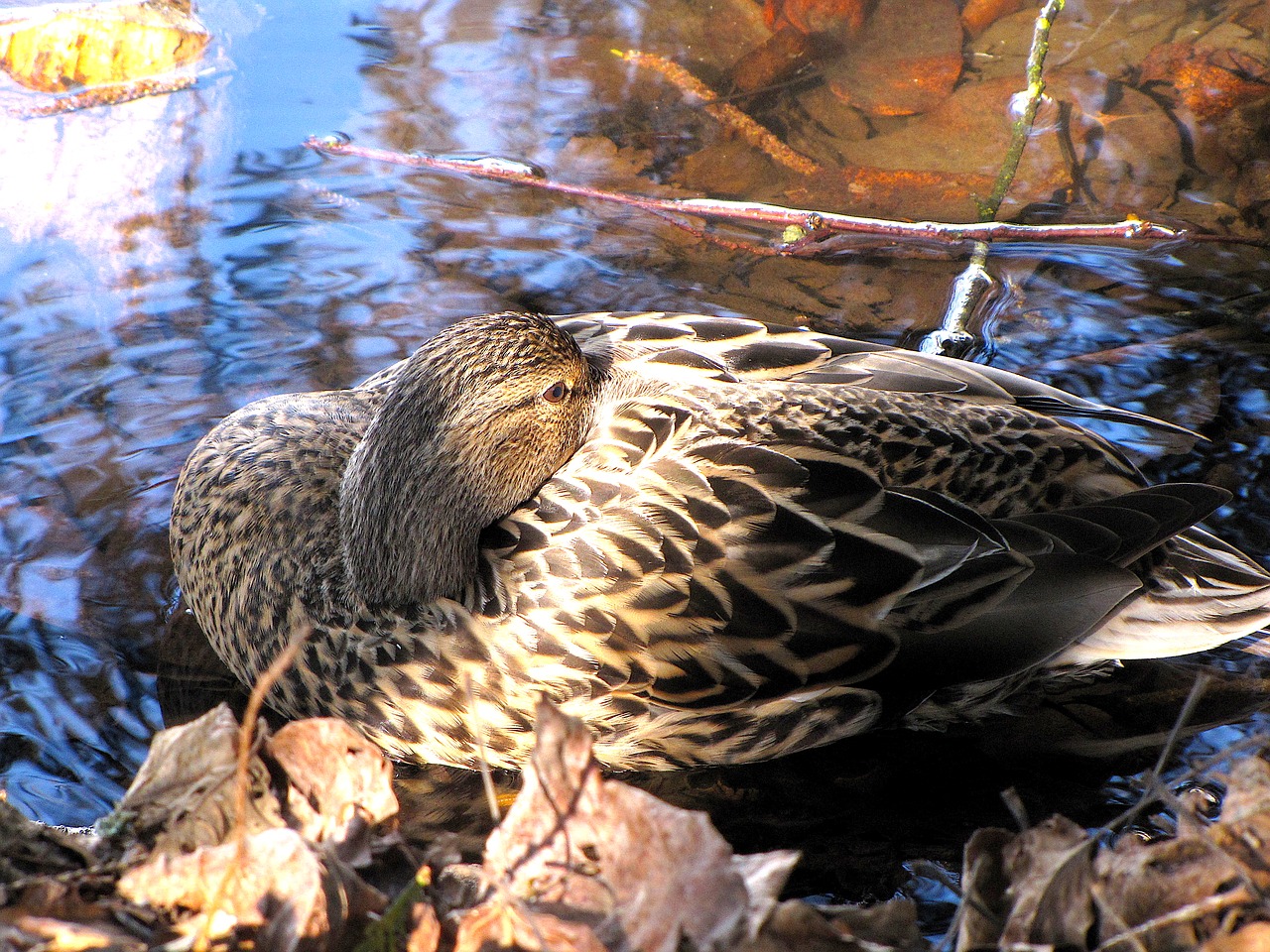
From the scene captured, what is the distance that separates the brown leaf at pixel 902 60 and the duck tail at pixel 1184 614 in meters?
3.31

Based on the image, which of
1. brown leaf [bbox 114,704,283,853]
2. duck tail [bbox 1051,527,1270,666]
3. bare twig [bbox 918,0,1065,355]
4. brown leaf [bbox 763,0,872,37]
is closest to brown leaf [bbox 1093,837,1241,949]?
duck tail [bbox 1051,527,1270,666]

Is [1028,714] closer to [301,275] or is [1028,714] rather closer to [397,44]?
[301,275]

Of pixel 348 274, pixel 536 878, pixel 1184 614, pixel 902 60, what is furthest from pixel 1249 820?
pixel 902 60

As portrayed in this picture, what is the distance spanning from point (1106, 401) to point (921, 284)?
99 cm

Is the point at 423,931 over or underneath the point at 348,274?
underneath

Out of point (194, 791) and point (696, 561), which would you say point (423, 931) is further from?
point (696, 561)

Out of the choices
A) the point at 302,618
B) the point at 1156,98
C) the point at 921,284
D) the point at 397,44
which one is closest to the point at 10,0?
the point at 397,44

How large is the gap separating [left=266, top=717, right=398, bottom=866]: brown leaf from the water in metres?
1.28

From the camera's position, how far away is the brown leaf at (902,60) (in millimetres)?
6090

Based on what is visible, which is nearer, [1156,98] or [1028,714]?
[1028,714]

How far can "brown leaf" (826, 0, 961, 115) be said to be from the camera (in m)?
6.09

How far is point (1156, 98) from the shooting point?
602 centimetres

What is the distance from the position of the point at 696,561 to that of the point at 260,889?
1528 mm

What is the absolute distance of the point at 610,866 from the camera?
6.97 feet
